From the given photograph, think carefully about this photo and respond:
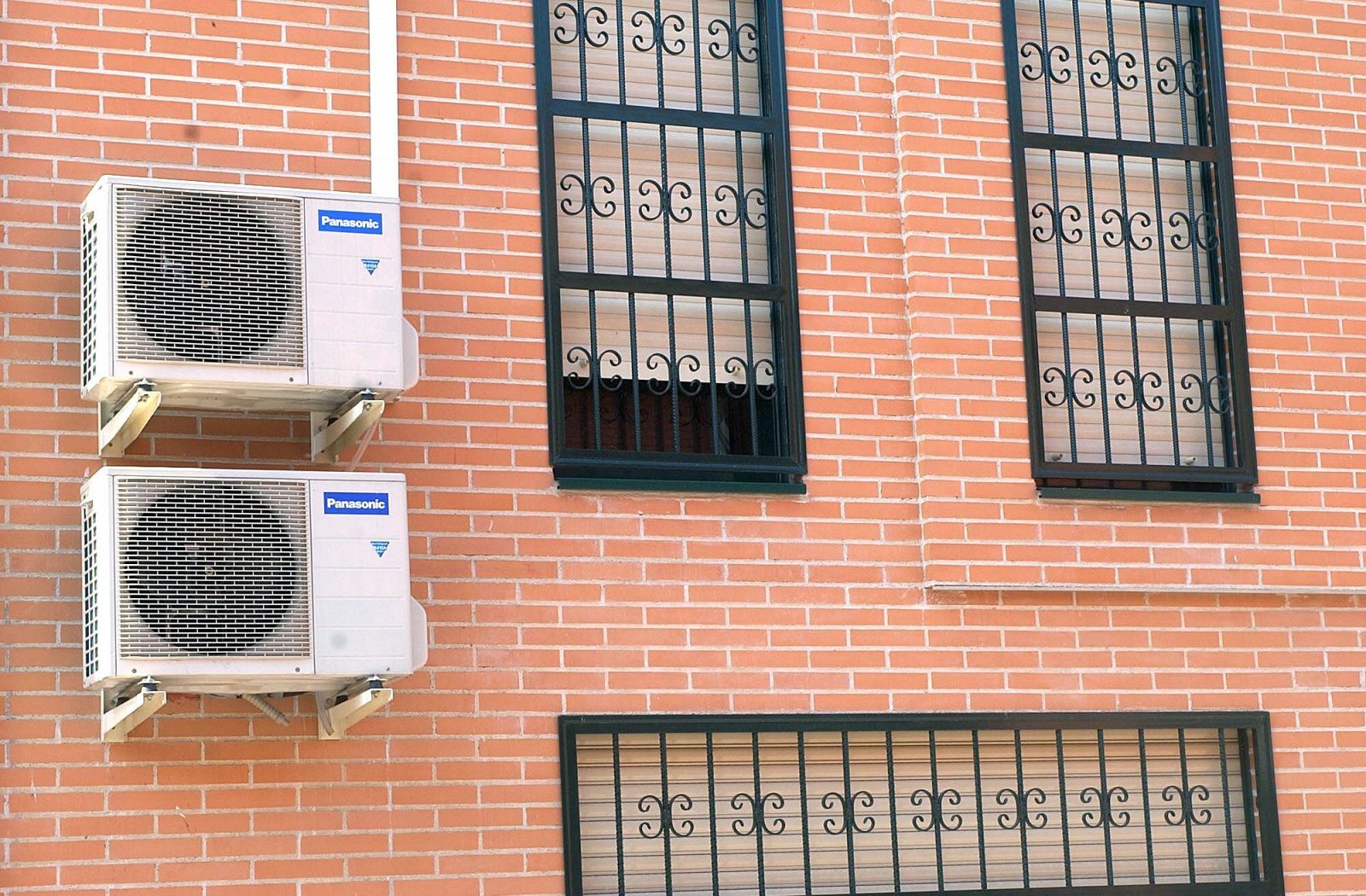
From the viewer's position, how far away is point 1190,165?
24.7ft

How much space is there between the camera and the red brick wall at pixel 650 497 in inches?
232

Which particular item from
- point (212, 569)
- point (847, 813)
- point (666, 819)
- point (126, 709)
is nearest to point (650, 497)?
point (666, 819)

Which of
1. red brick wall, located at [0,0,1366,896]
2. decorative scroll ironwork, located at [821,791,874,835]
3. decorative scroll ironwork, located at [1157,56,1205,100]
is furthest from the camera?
decorative scroll ironwork, located at [1157,56,1205,100]

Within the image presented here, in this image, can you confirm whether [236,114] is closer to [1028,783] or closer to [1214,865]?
[1028,783]

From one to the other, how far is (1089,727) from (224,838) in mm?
2889

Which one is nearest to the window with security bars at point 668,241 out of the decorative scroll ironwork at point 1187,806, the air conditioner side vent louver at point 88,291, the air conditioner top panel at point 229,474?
the air conditioner top panel at point 229,474

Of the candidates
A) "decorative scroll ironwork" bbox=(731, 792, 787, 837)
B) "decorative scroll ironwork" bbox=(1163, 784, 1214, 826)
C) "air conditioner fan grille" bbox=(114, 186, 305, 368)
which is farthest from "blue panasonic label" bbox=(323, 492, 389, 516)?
"decorative scroll ironwork" bbox=(1163, 784, 1214, 826)

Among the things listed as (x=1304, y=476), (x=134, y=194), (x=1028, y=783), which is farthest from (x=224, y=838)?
(x=1304, y=476)

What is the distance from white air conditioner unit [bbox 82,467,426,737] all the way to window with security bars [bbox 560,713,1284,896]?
97cm

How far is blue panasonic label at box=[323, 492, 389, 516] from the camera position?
5.60 meters

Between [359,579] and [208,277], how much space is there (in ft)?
3.09

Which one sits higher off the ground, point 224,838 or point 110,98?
point 110,98

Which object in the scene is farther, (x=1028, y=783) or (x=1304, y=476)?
(x=1304, y=476)

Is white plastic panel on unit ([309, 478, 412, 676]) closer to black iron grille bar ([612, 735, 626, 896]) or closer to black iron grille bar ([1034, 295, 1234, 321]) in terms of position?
black iron grille bar ([612, 735, 626, 896])
